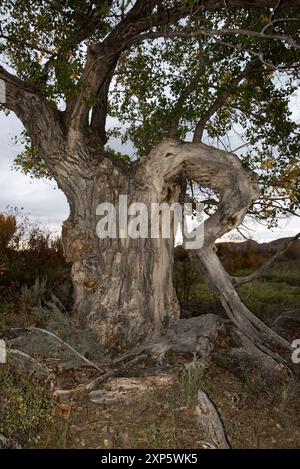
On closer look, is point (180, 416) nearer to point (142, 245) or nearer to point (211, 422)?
point (211, 422)

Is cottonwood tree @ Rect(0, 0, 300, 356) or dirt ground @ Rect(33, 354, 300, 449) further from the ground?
cottonwood tree @ Rect(0, 0, 300, 356)

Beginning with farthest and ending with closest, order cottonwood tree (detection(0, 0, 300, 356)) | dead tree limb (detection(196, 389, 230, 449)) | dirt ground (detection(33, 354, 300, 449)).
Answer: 1. cottonwood tree (detection(0, 0, 300, 356))
2. dirt ground (detection(33, 354, 300, 449))
3. dead tree limb (detection(196, 389, 230, 449))

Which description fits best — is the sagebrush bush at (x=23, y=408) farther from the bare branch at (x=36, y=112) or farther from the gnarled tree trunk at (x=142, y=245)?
the bare branch at (x=36, y=112)

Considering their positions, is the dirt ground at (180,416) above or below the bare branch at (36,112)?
below

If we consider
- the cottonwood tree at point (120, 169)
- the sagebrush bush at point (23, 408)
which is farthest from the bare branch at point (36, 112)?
the sagebrush bush at point (23, 408)

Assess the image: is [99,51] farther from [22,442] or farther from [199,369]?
[22,442]

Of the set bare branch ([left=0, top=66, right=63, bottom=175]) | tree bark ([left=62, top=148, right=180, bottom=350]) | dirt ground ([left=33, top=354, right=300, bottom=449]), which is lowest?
dirt ground ([left=33, top=354, right=300, bottom=449])

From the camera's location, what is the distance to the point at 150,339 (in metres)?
6.66

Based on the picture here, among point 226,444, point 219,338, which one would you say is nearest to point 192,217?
point 219,338

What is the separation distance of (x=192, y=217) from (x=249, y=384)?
4905 millimetres

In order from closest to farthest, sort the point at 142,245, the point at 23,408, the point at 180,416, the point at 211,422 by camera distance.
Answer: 1. the point at 211,422
2. the point at 23,408
3. the point at 180,416
4. the point at 142,245

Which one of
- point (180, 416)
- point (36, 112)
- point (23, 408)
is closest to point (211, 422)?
point (180, 416)

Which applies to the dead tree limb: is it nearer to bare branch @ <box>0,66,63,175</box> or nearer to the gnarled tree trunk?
the gnarled tree trunk

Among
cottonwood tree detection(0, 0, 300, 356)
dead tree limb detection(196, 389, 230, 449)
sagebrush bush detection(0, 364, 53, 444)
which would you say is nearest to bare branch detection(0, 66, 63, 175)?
cottonwood tree detection(0, 0, 300, 356)
